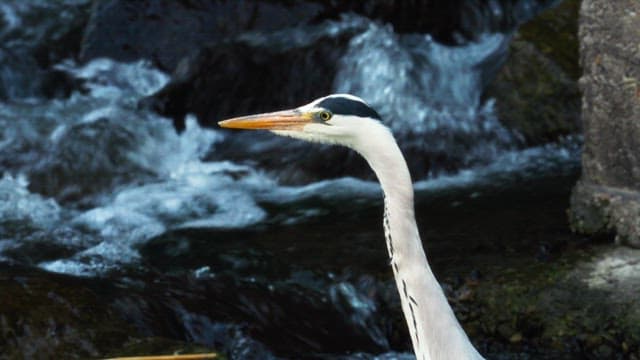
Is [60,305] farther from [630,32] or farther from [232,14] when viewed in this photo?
[232,14]

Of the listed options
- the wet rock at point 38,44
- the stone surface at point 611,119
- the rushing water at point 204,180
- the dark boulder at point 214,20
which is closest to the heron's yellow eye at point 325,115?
the rushing water at point 204,180

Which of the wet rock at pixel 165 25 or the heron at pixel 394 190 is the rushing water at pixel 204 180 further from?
the heron at pixel 394 190

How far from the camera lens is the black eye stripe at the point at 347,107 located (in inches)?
130

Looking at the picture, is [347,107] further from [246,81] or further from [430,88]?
[430,88]

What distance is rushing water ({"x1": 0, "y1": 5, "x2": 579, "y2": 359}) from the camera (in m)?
5.66

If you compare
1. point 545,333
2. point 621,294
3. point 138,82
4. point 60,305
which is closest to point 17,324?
point 60,305

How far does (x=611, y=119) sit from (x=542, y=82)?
8.33 feet

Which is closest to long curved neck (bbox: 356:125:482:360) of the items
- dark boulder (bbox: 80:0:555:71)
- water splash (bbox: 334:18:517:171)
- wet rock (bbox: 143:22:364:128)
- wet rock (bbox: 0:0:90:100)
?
water splash (bbox: 334:18:517:171)

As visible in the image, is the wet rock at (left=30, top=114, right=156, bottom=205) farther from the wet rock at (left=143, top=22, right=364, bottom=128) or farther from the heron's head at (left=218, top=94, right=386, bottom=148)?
the heron's head at (left=218, top=94, right=386, bottom=148)

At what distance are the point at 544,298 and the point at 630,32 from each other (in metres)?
1.18

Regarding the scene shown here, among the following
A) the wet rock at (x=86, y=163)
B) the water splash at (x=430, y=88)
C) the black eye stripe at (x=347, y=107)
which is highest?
the black eye stripe at (x=347, y=107)

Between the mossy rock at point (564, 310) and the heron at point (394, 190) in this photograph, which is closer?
the heron at point (394, 190)

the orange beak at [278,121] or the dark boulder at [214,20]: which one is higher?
the orange beak at [278,121]

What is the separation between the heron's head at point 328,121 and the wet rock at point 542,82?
4630 millimetres
